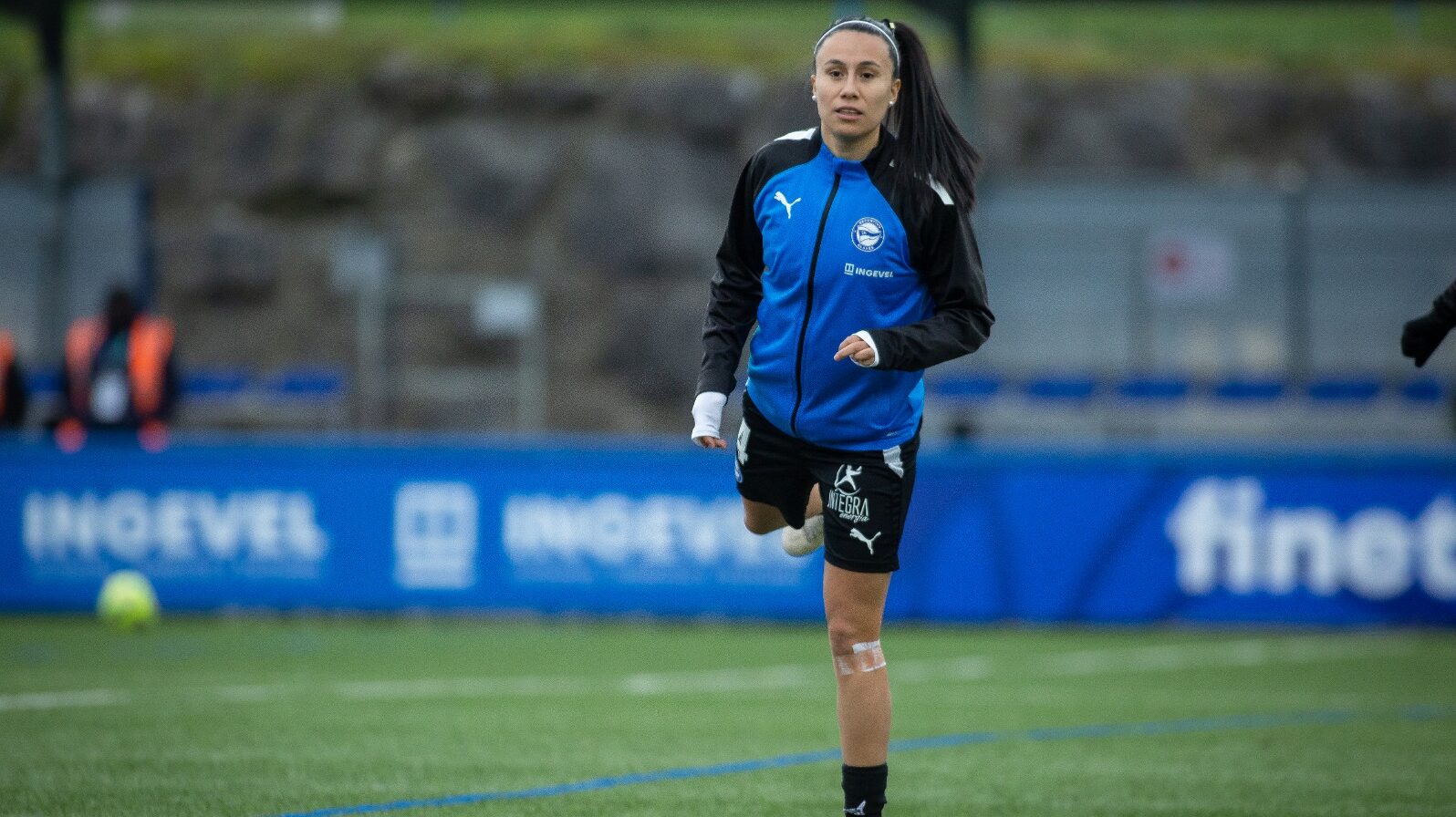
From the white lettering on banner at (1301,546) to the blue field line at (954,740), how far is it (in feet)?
12.8

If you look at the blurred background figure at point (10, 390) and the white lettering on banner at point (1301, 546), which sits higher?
the blurred background figure at point (10, 390)

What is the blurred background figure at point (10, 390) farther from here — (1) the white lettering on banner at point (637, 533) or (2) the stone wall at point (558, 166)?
(2) the stone wall at point (558, 166)

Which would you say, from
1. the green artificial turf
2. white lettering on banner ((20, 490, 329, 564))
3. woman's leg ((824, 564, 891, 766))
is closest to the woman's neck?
woman's leg ((824, 564, 891, 766))

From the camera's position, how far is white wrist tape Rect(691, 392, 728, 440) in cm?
545

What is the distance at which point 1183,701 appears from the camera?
31.7 ft

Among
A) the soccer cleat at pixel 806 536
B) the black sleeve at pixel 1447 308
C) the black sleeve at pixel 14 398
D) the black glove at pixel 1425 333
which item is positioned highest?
the black sleeve at pixel 1447 308

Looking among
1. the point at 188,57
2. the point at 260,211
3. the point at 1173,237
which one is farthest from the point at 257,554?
the point at 188,57

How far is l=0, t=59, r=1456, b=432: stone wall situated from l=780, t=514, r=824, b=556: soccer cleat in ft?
72.0

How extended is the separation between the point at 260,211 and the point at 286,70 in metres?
2.98

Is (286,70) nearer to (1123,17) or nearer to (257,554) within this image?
(1123,17)

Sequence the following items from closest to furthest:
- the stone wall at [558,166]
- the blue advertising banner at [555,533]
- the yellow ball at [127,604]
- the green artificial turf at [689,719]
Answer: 1. the green artificial turf at [689,719]
2. the yellow ball at [127,604]
3. the blue advertising banner at [555,533]
4. the stone wall at [558,166]

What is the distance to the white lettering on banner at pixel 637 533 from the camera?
13539 mm

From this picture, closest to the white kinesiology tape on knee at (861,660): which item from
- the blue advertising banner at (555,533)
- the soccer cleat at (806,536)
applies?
the soccer cleat at (806,536)

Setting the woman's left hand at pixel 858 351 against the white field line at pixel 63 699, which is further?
the white field line at pixel 63 699
